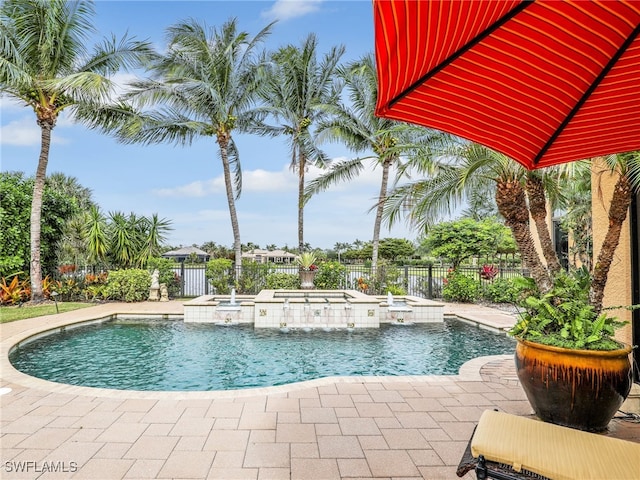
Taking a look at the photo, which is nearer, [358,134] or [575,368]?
[575,368]

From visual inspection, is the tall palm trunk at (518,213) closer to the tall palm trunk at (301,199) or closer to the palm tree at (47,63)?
the palm tree at (47,63)

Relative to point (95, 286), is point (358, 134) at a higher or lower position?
higher

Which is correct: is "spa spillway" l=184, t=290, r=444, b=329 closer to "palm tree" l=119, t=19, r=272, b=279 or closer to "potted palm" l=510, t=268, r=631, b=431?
"palm tree" l=119, t=19, r=272, b=279

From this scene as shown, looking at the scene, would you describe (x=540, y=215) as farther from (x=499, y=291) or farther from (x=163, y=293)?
(x=163, y=293)

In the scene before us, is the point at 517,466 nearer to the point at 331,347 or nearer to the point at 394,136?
the point at 331,347

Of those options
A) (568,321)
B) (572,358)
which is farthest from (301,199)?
(572,358)

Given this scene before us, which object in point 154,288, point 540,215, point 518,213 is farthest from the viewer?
point 154,288

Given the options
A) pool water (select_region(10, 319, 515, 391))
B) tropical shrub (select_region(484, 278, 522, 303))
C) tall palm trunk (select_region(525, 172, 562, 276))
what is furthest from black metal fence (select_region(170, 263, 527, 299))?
tall palm trunk (select_region(525, 172, 562, 276))

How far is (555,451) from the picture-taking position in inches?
82.4

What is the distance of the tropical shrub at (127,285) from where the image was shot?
40.6ft

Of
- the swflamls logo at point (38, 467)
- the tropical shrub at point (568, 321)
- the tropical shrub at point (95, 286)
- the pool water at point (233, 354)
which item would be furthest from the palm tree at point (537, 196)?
the tropical shrub at point (95, 286)

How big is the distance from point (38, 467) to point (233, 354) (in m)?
4.08

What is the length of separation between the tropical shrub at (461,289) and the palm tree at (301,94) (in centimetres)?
606

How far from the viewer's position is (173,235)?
566 inches
